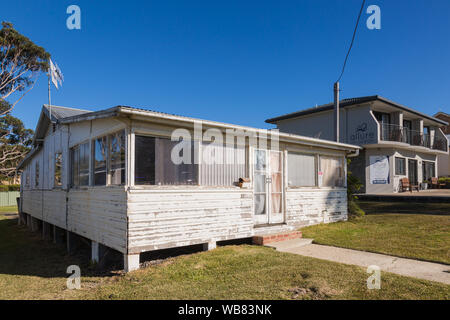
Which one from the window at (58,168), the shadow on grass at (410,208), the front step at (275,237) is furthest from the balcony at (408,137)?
the window at (58,168)

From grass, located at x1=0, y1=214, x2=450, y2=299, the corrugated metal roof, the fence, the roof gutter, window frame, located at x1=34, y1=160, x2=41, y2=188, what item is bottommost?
the fence

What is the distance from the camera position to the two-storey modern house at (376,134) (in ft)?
63.9

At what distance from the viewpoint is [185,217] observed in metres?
6.19

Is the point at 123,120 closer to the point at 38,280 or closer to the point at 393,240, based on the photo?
the point at 38,280

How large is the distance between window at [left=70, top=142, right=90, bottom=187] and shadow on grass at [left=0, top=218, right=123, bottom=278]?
1931mm

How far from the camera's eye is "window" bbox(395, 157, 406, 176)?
21.3 metres

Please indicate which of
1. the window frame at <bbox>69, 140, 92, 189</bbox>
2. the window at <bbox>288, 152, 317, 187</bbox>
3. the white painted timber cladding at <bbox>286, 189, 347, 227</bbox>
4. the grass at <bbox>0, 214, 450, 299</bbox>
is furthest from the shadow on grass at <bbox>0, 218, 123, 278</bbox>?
the window at <bbox>288, 152, 317, 187</bbox>

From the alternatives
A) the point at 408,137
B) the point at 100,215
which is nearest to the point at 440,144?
the point at 408,137

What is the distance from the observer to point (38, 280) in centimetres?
581

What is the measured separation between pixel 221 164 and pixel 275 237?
7.31ft

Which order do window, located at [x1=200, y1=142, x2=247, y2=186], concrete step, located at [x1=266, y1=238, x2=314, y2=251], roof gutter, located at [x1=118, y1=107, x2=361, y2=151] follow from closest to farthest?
roof gutter, located at [x1=118, y1=107, x2=361, y2=151]
window, located at [x1=200, y1=142, x2=247, y2=186]
concrete step, located at [x1=266, y1=238, x2=314, y2=251]

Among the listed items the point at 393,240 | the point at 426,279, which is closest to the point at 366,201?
the point at 393,240

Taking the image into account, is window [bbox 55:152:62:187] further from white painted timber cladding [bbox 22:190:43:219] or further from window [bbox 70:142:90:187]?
white painted timber cladding [bbox 22:190:43:219]

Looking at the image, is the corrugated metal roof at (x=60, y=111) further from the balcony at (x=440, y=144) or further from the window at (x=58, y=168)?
the balcony at (x=440, y=144)
